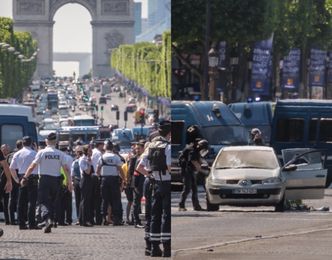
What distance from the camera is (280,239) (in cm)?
1249

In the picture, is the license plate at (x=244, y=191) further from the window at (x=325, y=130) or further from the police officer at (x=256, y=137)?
the police officer at (x=256, y=137)

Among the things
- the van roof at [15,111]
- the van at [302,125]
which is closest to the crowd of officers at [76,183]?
the van roof at [15,111]

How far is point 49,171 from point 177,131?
10.6 m

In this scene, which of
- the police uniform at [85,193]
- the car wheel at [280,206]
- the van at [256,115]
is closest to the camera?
the van at [256,115]

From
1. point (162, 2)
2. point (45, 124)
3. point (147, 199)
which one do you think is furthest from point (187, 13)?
point (45, 124)

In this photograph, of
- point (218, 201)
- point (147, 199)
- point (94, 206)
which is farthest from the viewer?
point (94, 206)

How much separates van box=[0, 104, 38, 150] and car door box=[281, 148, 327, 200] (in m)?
15.6

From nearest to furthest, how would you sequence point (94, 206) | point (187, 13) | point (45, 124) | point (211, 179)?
point (187, 13) → point (211, 179) → point (94, 206) → point (45, 124)

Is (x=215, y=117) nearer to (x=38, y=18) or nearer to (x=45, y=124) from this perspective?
(x=45, y=124)

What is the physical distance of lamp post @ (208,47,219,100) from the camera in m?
9.55

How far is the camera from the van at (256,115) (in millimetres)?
10219

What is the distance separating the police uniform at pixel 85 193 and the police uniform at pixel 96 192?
0.18 feet

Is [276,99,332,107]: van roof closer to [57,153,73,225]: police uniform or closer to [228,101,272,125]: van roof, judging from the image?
[228,101,272,125]: van roof

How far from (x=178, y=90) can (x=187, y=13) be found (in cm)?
46
